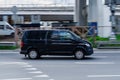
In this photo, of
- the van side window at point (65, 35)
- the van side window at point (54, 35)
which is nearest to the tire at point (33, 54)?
the van side window at point (54, 35)

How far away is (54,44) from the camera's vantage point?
22281 millimetres

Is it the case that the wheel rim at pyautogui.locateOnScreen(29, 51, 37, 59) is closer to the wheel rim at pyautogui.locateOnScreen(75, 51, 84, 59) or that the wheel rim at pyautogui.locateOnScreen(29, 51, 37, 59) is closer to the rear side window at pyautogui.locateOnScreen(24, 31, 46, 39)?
the rear side window at pyautogui.locateOnScreen(24, 31, 46, 39)

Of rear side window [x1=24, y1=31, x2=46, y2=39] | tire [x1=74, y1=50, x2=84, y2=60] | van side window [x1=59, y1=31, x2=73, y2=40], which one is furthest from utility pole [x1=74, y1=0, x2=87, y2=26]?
tire [x1=74, y1=50, x2=84, y2=60]

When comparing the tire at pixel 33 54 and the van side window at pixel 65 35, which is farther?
the tire at pixel 33 54

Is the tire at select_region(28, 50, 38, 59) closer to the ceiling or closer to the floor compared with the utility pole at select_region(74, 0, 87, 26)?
closer to the floor

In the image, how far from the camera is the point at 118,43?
31656 millimetres

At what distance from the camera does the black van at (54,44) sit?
72.5 ft

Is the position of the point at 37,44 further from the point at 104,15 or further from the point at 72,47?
the point at 104,15

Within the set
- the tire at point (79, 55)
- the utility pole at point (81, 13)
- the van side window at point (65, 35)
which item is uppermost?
the utility pole at point (81, 13)

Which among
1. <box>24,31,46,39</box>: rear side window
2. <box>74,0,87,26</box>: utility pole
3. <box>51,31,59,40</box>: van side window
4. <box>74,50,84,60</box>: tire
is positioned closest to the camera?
<box>74,50,84,60</box>: tire

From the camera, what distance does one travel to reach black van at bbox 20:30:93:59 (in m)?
22.1

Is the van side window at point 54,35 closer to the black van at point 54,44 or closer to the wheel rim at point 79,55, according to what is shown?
the black van at point 54,44

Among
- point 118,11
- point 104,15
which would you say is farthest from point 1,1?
point 104,15

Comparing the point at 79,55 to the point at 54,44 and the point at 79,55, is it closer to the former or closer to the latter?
the point at 79,55
